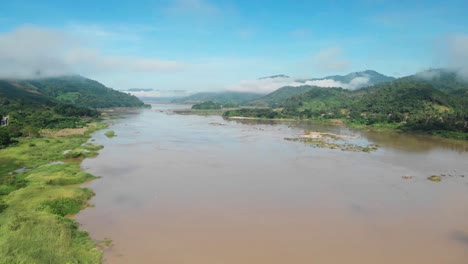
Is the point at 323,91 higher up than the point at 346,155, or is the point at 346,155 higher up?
the point at 323,91

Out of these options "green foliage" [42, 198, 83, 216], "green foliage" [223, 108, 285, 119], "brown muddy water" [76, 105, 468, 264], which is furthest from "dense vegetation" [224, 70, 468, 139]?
"green foliage" [42, 198, 83, 216]

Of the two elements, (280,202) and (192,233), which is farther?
(280,202)

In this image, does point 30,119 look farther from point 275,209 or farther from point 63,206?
point 275,209

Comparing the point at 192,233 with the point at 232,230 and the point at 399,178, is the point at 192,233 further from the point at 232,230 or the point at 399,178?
the point at 399,178

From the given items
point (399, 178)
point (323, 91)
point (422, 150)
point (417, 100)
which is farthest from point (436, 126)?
point (323, 91)

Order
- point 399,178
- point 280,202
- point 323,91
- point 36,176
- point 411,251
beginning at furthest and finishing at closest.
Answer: point 323,91 → point 399,178 → point 36,176 → point 280,202 → point 411,251

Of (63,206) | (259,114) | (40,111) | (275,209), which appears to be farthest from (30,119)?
(259,114)

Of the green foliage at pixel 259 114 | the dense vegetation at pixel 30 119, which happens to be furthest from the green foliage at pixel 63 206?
the green foliage at pixel 259 114
